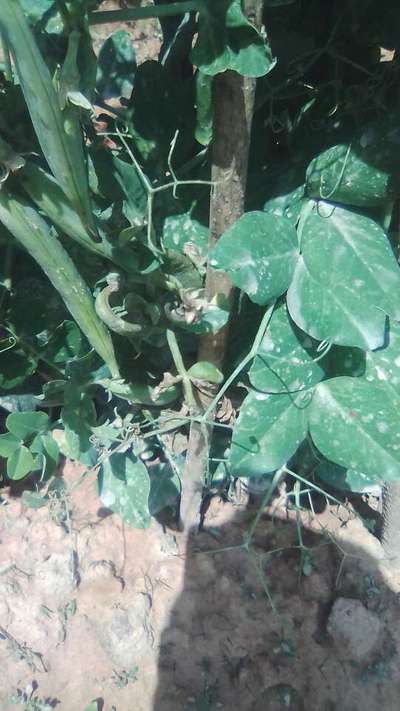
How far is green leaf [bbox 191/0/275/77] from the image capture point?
0.50 meters

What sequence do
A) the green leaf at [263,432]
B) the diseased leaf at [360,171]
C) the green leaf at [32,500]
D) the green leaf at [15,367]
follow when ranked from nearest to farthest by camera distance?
the diseased leaf at [360,171], the green leaf at [263,432], the green leaf at [15,367], the green leaf at [32,500]

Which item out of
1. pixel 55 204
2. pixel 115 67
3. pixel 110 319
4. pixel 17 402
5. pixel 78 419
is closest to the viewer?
pixel 55 204

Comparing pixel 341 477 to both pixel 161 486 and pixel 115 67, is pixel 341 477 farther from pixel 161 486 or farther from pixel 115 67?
pixel 115 67

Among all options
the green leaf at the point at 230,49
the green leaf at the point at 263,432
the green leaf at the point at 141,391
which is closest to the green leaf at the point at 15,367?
the green leaf at the point at 141,391

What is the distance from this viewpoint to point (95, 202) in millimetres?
790

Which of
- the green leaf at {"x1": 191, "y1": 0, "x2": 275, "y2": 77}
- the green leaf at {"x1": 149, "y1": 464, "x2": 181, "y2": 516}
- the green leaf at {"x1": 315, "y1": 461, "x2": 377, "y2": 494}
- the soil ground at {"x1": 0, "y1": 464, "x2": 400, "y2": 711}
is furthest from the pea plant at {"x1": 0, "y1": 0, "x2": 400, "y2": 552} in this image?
the soil ground at {"x1": 0, "y1": 464, "x2": 400, "y2": 711}

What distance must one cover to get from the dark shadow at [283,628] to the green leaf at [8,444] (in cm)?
41

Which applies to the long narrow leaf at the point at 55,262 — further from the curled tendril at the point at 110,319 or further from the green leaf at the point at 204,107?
the green leaf at the point at 204,107

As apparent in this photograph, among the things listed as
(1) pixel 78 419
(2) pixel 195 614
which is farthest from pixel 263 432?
(2) pixel 195 614

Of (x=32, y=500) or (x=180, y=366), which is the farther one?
(x=32, y=500)

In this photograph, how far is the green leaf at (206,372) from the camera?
82 cm

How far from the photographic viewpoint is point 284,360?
76 centimetres

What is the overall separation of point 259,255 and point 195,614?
0.80m

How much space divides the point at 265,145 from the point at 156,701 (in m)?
0.97
